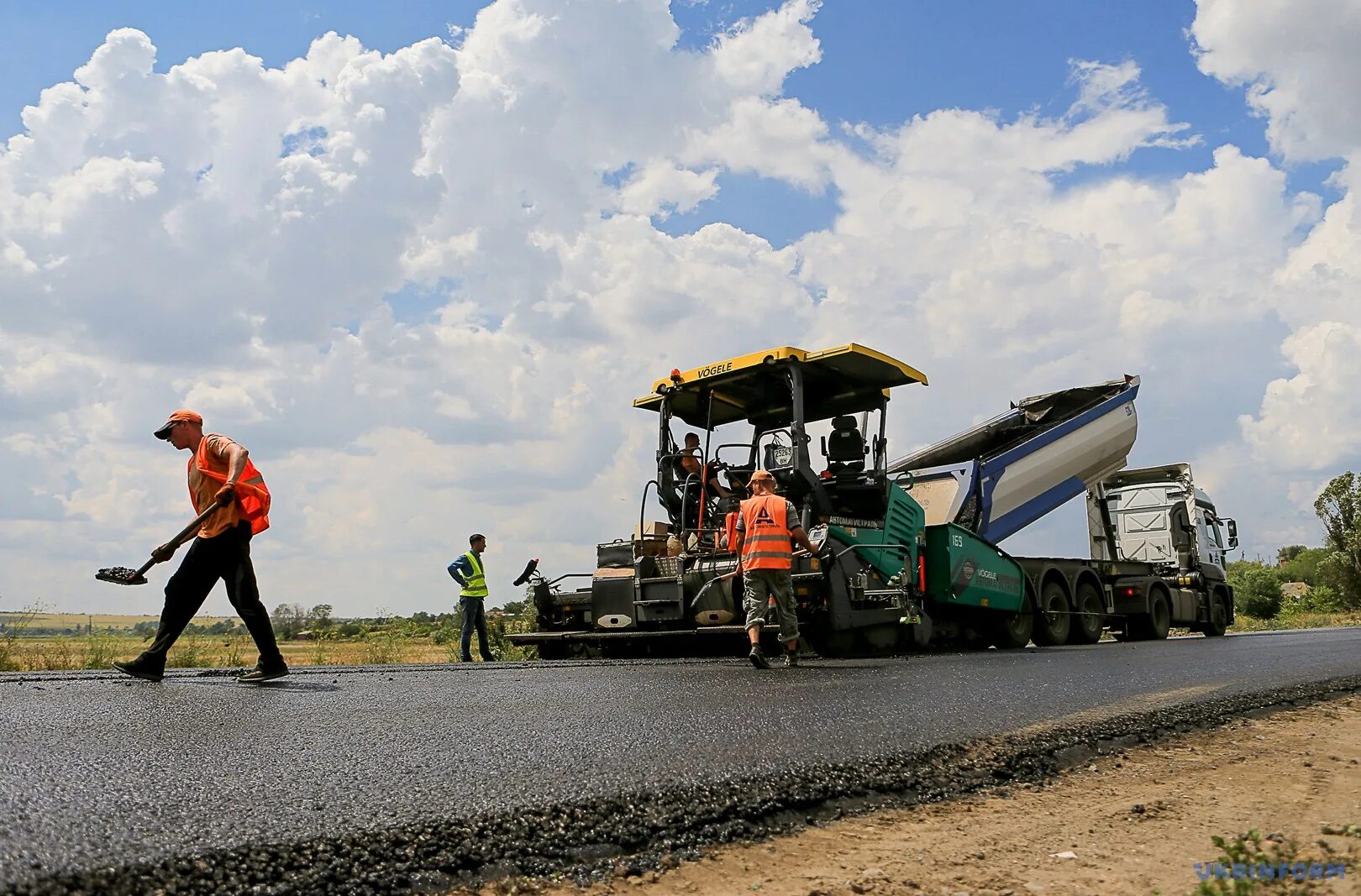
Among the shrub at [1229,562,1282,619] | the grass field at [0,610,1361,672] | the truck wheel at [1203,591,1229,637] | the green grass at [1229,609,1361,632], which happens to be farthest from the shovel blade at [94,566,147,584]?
the shrub at [1229,562,1282,619]

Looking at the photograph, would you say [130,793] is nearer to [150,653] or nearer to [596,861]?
[596,861]

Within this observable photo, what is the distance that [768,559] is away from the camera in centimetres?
770

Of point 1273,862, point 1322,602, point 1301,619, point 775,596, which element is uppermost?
point 775,596

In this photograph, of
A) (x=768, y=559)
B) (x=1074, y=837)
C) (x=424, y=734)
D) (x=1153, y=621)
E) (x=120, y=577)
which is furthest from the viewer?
(x=1153, y=621)

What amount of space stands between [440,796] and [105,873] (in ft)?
2.95

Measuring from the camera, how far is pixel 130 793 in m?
2.71

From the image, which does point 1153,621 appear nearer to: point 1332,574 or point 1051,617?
point 1051,617

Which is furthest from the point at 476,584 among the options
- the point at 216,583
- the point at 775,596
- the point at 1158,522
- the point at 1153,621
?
the point at 1158,522

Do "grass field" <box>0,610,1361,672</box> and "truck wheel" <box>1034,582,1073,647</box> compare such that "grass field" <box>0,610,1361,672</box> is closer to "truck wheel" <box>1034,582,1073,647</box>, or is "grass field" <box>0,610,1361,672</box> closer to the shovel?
the shovel

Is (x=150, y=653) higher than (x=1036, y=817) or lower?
higher

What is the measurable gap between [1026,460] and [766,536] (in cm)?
515

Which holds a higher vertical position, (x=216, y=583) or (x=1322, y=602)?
(x=216, y=583)

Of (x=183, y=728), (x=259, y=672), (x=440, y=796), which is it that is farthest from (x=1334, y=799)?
(x=259, y=672)

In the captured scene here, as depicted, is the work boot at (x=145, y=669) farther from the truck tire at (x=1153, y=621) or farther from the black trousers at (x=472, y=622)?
the truck tire at (x=1153, y=621)
